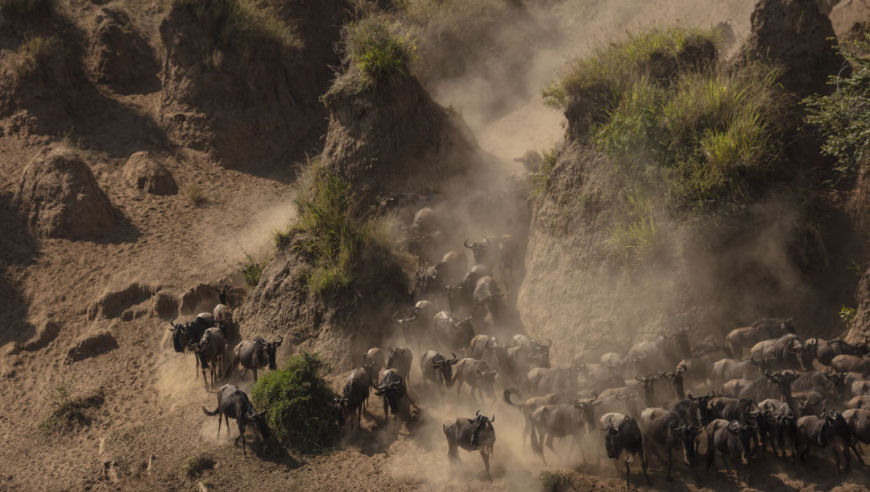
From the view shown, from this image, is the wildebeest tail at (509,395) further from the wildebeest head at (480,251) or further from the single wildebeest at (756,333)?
the wildebeest head at (480,251)

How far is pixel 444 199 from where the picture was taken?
61.4ft

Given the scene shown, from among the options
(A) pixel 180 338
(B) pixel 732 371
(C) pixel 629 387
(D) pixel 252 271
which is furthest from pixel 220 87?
(B) pixel 732 371

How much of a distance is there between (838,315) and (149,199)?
18091mm

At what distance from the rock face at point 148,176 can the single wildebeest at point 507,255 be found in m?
11.1

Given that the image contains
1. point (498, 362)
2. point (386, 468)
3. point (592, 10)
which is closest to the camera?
point (386, 468)

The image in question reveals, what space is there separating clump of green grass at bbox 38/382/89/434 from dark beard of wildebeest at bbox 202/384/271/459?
342cm

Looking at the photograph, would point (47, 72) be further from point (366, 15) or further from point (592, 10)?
point (592, 10)

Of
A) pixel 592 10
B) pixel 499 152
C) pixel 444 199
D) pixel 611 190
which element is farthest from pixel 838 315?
pixel 592 10

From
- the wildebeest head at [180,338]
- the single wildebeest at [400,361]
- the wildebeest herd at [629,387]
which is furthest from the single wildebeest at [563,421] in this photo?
the wildebeest head at [180,338]

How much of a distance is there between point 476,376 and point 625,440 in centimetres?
327

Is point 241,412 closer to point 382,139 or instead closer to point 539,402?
point 539,402

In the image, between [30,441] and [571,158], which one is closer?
[30,441]

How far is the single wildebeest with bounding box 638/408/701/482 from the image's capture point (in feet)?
33.1

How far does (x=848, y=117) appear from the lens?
12.1 m
